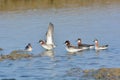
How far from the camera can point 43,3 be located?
5053 cm

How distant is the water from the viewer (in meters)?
20.6

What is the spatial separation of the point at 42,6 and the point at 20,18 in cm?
849

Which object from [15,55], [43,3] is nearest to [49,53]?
[15,55]

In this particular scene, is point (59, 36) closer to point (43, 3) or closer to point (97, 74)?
point (97, 74)

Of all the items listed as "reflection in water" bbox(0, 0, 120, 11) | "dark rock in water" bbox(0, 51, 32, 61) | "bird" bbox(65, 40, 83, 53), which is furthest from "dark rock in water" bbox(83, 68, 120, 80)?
"reflection in water" bbox(0, 0, 120, 11)

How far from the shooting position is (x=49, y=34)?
2708 cm

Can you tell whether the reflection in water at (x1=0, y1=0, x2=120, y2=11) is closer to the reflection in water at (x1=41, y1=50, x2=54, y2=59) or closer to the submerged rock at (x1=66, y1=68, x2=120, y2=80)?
the reflection in water at (x1=41, y1=50, x2=54, y2=59)

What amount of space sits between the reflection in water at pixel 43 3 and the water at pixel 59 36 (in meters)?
1.74

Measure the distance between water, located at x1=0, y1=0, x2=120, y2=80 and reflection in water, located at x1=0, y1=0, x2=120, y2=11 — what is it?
1738 millimetres

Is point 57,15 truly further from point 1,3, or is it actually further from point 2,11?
point 1,3

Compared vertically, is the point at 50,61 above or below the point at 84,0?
below

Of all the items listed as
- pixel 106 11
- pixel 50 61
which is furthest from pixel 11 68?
pixel 106 11

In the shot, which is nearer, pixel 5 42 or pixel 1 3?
pixel 5 42

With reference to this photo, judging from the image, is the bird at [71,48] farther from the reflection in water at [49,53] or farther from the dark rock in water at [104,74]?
the dark rock in water at [104,74]
